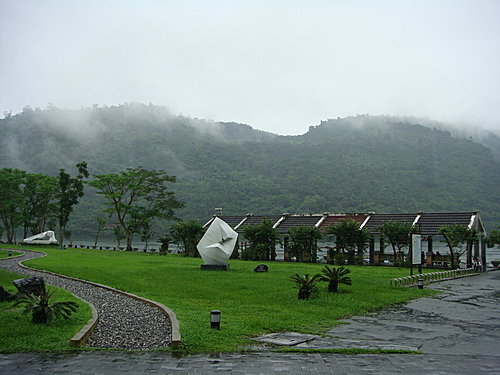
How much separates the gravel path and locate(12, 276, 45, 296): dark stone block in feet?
4.72

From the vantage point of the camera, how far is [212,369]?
22.0 feet

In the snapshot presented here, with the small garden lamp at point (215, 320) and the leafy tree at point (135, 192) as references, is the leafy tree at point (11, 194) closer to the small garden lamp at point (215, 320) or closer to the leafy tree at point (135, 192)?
the leafy tree at point (135, 192)

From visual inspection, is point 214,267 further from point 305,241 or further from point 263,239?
point 263,239

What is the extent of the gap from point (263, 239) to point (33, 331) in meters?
29.3

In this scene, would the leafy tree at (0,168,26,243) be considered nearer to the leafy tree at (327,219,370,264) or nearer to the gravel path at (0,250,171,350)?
the leafy tree at (327,219,370,264)

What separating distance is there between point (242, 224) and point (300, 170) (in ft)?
110

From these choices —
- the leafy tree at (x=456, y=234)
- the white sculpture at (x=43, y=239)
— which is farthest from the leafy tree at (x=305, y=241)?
the white sculpture at (x=43, y=239)

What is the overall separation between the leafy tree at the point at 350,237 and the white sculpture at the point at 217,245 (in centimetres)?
1122

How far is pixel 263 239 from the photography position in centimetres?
3734

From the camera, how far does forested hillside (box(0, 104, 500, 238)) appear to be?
209 feet

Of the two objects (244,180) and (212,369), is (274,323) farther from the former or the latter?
(244,180)

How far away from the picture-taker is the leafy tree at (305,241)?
1389 inches

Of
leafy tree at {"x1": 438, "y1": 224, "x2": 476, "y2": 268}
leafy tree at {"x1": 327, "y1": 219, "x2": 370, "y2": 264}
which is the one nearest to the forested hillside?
leafy tree at {"x1": 327, "y1": 219, "x2": 370, "y2": 264}

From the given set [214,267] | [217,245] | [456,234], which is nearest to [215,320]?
[217,245]
